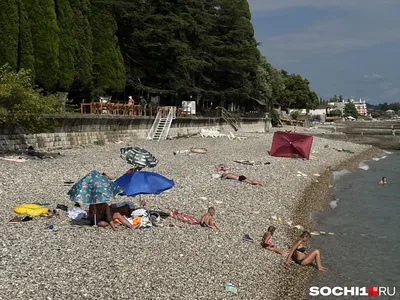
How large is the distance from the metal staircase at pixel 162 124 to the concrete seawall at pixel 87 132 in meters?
0.39

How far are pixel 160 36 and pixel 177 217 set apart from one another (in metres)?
28.0

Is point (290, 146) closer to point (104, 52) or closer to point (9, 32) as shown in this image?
point (104, 52)

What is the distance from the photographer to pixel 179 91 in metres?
41.9

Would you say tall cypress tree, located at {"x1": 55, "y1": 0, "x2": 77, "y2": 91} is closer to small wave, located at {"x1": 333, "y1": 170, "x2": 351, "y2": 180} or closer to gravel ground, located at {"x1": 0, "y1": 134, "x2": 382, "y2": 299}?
gravel ground, located at {"x1": 0, "y1": 134, "x2": 382, "y2": 299}

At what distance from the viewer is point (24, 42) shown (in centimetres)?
2362

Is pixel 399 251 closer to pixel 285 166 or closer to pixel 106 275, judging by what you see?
pixel 106 275

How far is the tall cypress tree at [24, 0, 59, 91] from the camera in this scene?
24.8 meters

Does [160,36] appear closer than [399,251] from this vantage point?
No

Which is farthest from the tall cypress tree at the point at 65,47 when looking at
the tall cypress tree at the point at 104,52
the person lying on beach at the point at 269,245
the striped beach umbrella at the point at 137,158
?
the person lying on beach at the point at 269,245

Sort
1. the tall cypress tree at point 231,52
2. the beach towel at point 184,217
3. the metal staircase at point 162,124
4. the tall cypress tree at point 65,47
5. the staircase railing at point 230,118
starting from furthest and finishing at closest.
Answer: the tall cypress tree at point 231,52 < the staircase railing at point 230,118 < the metal staircase at point 162,124 < the tall cypress tree at point 65,47 < the beach towel at point 184,217

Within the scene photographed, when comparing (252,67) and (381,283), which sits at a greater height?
(252,67)

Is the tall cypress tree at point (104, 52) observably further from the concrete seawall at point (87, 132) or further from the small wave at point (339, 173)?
the small wave at point (339, 173)

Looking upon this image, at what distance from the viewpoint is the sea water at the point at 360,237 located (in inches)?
408

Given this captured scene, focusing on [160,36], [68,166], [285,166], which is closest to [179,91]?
[160,36]
